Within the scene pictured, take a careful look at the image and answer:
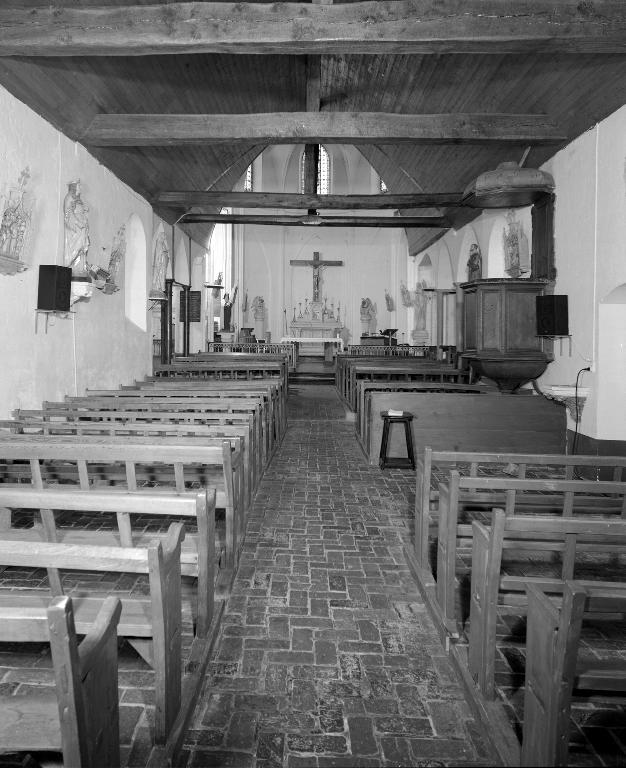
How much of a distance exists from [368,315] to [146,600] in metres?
22.2

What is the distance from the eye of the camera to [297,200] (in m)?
11.4

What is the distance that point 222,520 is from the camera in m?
→ 4.50

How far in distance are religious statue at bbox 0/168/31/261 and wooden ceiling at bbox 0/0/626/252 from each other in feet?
4.21

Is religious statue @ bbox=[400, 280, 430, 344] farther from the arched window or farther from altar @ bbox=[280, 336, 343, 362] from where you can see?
the arched window

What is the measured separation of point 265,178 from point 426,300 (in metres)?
10.0

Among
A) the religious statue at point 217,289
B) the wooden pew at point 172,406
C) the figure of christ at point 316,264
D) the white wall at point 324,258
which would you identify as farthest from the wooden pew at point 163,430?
the white wall at point 324,258

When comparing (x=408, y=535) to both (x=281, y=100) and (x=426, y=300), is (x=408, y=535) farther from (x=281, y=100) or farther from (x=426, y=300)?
(x=426, y=300)

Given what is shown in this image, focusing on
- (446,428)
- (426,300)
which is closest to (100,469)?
(446,428)

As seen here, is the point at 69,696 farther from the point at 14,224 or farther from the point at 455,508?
the point at 14,224

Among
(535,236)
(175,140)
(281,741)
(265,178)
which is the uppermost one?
(265,178)

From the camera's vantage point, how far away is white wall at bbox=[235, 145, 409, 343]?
942 inches

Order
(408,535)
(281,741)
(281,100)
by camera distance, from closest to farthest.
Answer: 1. (281,741)
2. (408,535)
3. (281,100)

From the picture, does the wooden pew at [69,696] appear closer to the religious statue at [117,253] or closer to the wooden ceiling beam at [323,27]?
the wooden ceiling beam at [323,27]

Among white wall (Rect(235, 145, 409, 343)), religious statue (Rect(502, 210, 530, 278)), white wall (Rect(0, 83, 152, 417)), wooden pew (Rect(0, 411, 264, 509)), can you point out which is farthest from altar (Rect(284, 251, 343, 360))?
wooden pew (Rect(0, 411, 264, 509))
